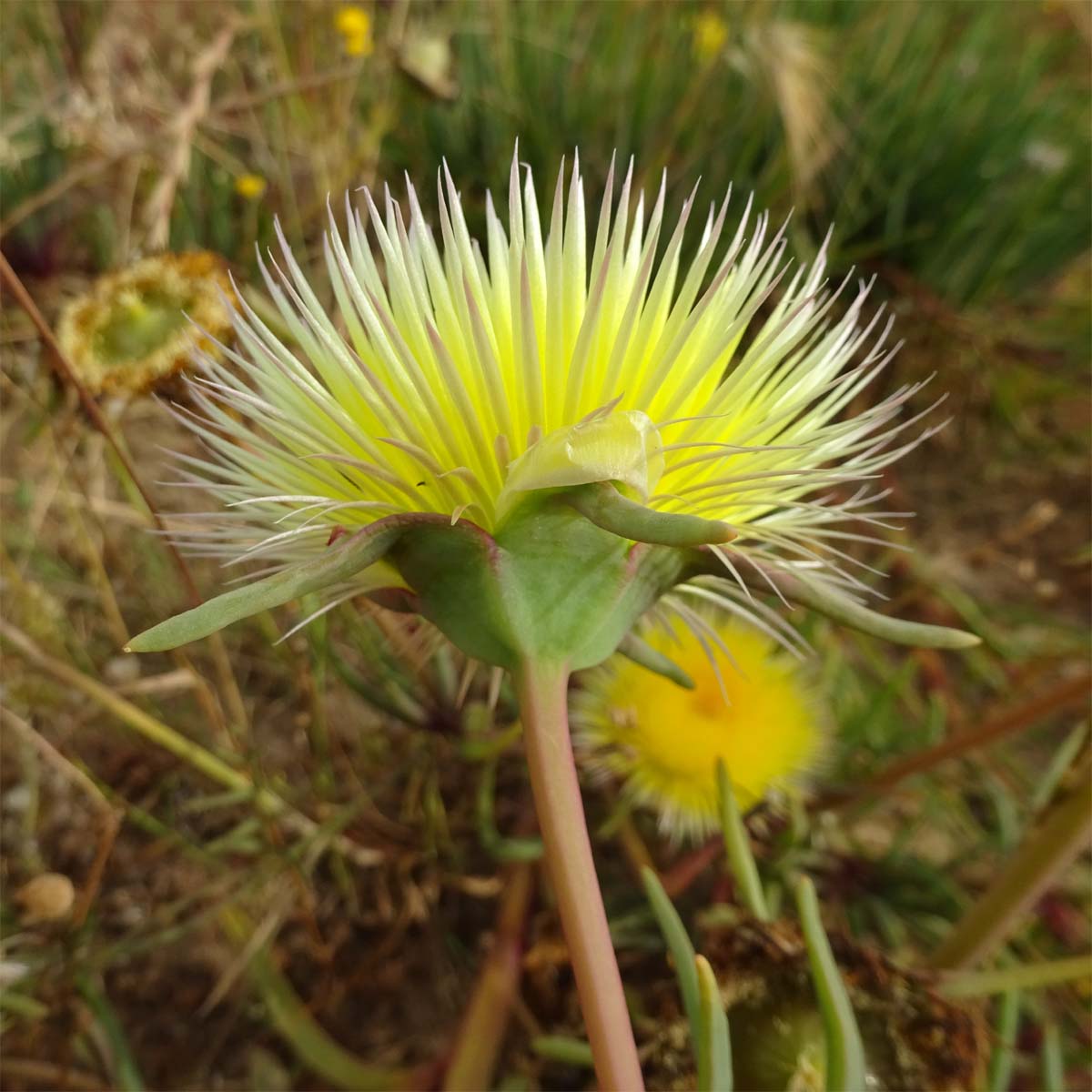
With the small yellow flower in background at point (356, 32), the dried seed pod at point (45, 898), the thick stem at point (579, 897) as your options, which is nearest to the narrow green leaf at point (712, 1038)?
the thick stem at point (579, 897)

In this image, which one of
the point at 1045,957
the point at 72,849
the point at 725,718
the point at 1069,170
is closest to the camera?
the point at 725,718

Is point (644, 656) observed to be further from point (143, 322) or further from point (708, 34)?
point (708, 34)

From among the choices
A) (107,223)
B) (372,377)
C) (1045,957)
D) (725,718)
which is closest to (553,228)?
(372,377)

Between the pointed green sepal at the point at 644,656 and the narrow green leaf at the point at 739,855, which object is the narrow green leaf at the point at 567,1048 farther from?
the pointed green sepal at the point at 644,656

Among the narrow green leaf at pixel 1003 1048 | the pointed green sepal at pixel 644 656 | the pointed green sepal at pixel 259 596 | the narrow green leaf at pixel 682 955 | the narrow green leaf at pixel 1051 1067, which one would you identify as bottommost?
the narrow green leaf at pixel 1051 1067

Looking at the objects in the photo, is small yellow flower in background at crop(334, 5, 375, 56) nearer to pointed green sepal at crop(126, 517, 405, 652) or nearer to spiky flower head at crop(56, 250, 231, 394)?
spiky flower head at crop(56, 250, 231, 394)

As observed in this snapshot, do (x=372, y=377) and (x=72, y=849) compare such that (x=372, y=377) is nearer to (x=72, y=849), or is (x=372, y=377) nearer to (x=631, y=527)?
(x=631, y=527)
